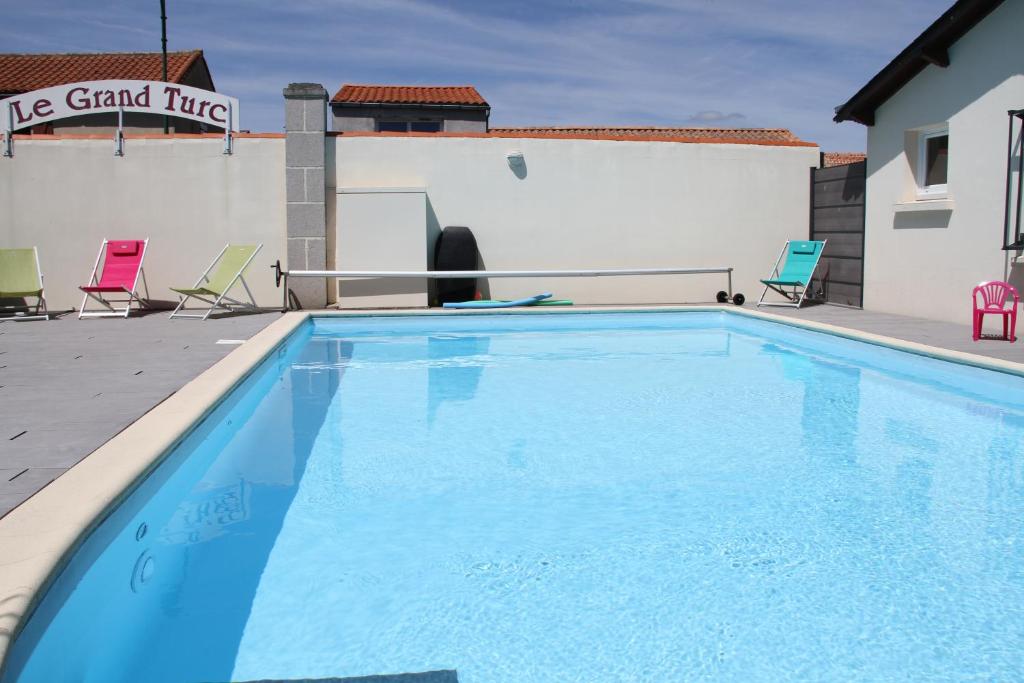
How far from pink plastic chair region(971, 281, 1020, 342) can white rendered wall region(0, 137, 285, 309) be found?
27.5 ft

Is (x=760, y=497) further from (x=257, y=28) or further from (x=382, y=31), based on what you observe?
(x=257, y=28)

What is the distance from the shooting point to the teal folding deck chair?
Answer: 1134 cm

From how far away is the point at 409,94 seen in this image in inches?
1158

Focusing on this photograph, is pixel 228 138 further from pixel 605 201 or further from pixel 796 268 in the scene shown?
pixel 796 268

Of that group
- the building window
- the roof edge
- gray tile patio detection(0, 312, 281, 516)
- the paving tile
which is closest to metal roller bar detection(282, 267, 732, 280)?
gray tile patio detection(0, 312, 281, 516)

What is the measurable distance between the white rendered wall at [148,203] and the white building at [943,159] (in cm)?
785

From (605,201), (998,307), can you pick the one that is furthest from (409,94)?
(998,307)

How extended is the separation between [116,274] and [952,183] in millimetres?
9857

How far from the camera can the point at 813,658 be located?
2531 millimetres

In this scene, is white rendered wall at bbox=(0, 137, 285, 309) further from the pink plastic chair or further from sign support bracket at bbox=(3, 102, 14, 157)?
the pink plastic chair

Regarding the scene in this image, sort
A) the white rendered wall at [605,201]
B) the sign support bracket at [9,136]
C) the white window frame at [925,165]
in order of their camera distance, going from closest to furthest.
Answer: the white window frame at [925,165], the sign support bracket at [9,136], the white rendered wall at [605,201]

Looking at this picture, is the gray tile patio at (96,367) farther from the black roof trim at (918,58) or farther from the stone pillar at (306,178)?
the black roof trim at (918,58)

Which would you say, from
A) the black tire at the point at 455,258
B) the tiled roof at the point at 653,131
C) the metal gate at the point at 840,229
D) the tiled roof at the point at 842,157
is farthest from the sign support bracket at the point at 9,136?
the tiled roof at the point at 842,157

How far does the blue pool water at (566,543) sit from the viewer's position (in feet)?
8.32
